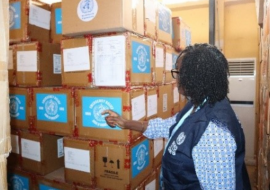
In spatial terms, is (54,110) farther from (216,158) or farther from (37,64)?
(216,158)

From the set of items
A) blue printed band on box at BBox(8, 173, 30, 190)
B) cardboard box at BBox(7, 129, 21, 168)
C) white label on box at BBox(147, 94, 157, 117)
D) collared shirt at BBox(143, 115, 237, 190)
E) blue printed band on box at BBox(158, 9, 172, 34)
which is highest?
blue printed band on box at BBox(158, 9, 172, 34)

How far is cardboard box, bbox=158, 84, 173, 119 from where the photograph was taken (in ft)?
7.07

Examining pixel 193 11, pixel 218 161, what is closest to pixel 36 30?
pixel 218 161

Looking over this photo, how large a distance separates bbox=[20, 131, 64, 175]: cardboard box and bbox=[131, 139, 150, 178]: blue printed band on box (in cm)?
87

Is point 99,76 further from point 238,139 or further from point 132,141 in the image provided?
point 238,139

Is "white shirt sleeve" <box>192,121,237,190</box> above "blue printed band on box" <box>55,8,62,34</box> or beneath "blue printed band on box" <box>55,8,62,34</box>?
beneath

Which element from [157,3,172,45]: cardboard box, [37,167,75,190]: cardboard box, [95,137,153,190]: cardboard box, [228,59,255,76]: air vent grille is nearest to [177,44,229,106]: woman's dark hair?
[95,137,153,190]: cardboard box

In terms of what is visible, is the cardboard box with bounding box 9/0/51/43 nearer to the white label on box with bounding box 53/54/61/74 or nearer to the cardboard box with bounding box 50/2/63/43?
the cardboard box with bounding box 50/2/63/43

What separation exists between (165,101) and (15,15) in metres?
1.57

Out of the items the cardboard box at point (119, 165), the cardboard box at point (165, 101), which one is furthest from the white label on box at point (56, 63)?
the cardboard box at point (165, 101)

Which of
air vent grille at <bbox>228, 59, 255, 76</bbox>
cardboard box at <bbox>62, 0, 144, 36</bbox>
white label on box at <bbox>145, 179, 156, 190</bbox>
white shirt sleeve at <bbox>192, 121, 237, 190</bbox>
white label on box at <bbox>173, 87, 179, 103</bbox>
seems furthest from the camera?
air vent grille at <bbox>228, 59, 255, 76</bbox>

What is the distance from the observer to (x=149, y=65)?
1927 mm

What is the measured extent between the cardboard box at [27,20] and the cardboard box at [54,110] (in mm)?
493

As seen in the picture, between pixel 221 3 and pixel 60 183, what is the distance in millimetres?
3816
